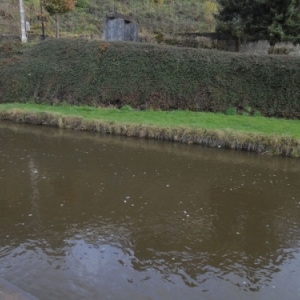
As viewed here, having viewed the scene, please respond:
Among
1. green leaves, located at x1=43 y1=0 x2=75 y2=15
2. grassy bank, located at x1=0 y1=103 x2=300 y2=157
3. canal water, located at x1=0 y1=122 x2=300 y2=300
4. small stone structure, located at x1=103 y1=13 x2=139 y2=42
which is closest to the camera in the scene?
canal water, located at x1=0 y1=122 x2=300 y2=300

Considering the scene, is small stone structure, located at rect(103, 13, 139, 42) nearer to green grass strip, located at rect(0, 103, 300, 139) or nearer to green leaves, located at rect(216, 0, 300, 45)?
Result: green leaves, located at rect(216, 0, 300, 45)

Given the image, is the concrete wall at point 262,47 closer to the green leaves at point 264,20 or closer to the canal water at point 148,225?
the green leaves at point 264,20

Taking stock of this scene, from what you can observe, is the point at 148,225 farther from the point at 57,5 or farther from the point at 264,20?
the point at 57,5

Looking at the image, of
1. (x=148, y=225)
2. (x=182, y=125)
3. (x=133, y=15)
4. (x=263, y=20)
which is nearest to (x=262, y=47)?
(x=263, y=20)

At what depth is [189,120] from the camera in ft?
51.0

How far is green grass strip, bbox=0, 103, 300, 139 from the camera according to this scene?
1376 centimetres

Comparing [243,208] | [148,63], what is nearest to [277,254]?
[243,208]

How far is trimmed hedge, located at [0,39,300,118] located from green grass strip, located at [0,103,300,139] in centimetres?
135

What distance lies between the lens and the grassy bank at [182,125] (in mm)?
12625

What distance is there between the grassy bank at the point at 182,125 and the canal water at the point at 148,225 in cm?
99

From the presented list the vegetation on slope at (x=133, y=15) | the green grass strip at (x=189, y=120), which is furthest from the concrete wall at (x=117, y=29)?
the green grass strip at (x=189, y=120)

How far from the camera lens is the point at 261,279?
209 inches

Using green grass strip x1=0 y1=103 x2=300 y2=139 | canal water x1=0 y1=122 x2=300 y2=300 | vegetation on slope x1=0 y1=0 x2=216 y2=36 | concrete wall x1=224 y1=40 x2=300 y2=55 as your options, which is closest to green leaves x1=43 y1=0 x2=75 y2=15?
vegetation on slope x1=0 y1=0 x2=216 y2=36

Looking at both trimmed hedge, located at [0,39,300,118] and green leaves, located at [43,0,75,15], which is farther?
green leaves, located at [43,0,75,15]
